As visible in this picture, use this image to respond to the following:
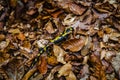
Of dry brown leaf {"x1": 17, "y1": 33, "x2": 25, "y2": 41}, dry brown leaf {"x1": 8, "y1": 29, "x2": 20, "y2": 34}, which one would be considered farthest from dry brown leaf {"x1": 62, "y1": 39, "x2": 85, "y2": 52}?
dry brown leaf {"x1": 8, "y1": 29, "x2": 20, "y2": 34}

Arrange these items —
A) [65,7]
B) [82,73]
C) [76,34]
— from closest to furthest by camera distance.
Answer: [82,73]
[76,34]
[65,7]

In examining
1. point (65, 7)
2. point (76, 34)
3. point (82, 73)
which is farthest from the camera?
point (65, 7)

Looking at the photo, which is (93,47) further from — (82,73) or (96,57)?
(82,73)

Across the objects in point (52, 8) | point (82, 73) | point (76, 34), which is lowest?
point (82, 73)

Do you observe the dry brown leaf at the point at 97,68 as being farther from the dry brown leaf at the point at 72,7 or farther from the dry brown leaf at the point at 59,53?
the dry brown leaf at the point at 72,7

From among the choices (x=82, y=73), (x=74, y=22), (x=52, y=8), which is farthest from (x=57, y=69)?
(x=52, y=8)

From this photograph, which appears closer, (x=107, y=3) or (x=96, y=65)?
(x=96, y=65)

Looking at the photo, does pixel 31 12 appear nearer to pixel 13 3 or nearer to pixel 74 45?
pixel 13 3
